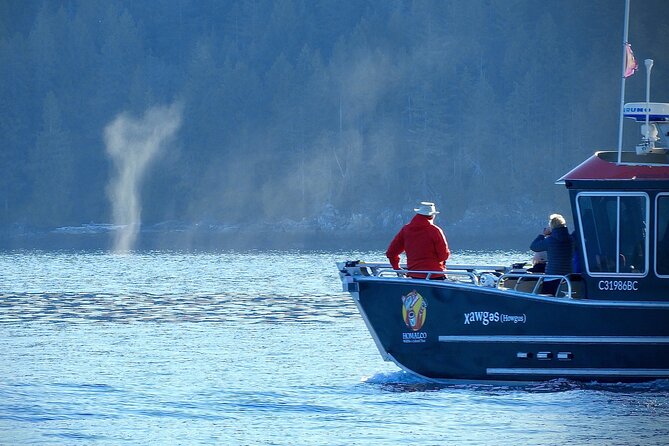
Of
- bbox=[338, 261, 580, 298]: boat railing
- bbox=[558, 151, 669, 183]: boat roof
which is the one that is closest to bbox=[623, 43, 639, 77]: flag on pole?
bbox=[558, 151, 669, 183]: boat roof

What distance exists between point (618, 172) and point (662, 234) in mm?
1170

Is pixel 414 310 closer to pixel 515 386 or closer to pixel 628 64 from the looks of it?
pixel 515 386

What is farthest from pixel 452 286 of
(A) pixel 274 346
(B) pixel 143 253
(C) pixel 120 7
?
(C) pixel 120 7

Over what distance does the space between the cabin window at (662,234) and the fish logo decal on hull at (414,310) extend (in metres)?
3.66

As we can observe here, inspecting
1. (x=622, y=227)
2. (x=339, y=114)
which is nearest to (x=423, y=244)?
(x=622, y=227)

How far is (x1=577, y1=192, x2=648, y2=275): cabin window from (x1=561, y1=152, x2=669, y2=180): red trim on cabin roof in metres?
0.28

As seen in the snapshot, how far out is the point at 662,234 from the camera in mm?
20969

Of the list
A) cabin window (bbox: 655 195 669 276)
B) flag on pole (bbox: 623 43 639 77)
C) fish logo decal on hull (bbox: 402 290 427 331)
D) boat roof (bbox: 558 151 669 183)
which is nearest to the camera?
cabin window (bbox: 655 195 669 276)

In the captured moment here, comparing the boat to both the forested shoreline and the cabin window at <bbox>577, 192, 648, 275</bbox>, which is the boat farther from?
the forested shoreline

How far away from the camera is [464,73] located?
136875 mm

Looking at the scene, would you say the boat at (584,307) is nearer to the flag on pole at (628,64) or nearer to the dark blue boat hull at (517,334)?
the dark blue boat hull at (517,334)

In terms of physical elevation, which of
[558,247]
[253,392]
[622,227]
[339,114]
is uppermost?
[339,114]

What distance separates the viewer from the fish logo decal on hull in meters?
21.3

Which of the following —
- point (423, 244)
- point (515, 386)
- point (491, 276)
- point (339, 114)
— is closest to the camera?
point (491, 276)
